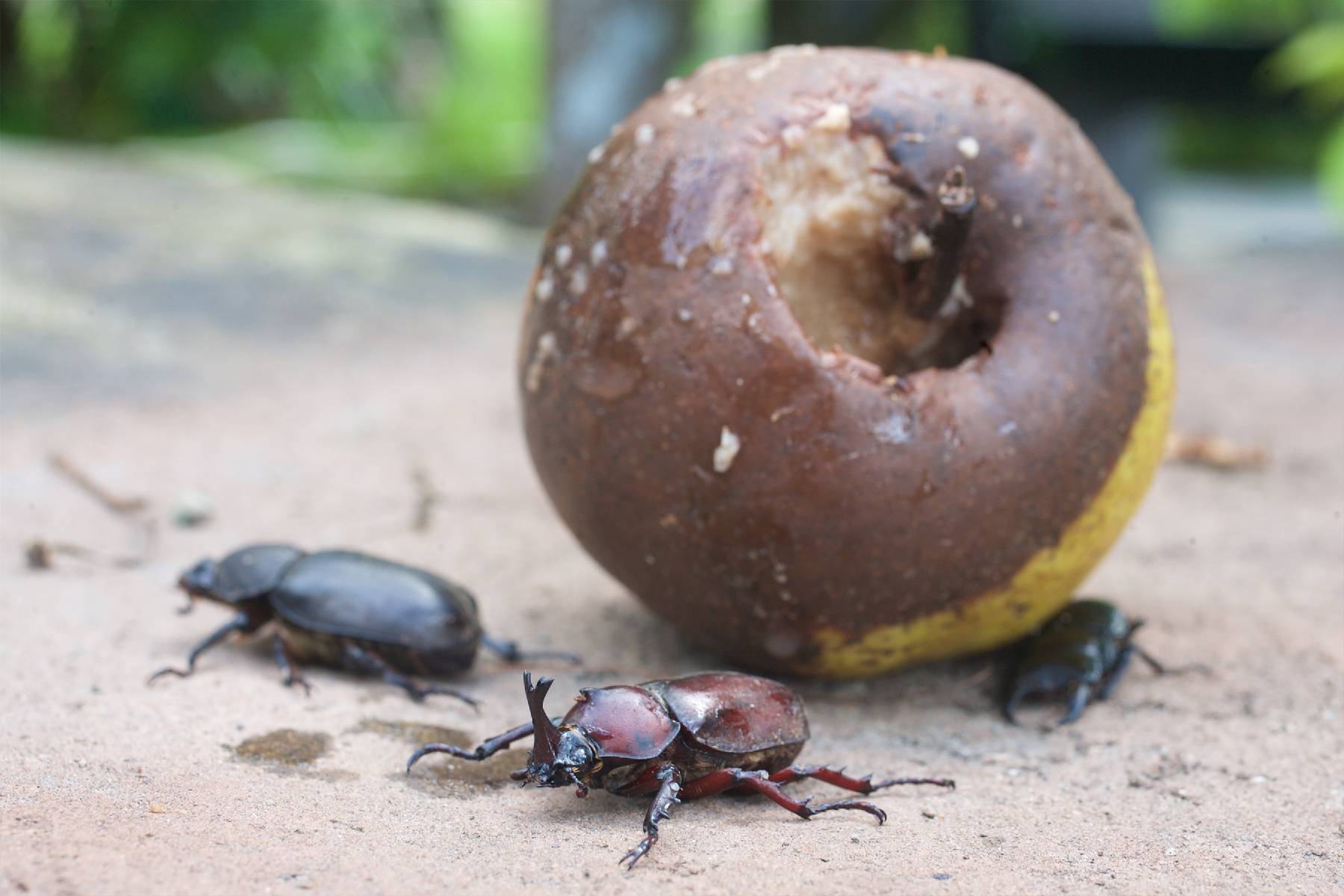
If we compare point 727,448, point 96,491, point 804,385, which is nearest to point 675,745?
point 727,448

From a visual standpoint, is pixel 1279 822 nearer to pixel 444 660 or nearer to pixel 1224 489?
pixel 444 660

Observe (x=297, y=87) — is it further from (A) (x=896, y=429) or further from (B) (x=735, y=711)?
(B) (x=735, y=711)

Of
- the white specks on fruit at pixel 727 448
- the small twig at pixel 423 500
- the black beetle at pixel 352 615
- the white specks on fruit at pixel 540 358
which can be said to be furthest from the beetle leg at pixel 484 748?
the small twig at pixel 423 500

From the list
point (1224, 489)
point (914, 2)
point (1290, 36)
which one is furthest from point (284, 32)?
point (1224, 489)

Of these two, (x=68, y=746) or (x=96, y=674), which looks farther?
(x=96, y=674)

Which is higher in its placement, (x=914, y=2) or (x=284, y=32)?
(x=914, y=2)

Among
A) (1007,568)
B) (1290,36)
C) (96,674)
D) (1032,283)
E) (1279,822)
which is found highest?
(1290,36)
